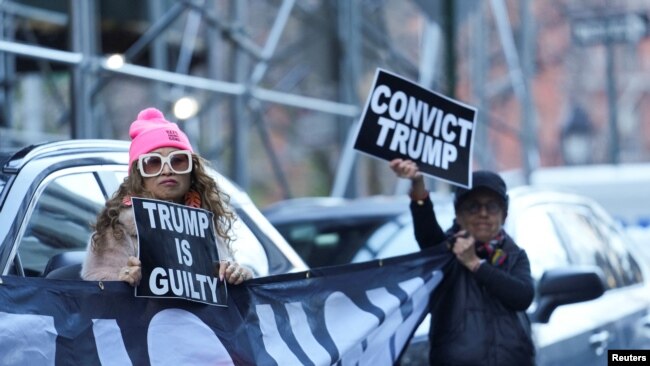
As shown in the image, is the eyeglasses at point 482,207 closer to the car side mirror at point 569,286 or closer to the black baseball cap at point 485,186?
the black baseball cap at point 485,186

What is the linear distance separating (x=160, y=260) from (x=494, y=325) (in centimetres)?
168

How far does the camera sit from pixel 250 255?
5617 mm

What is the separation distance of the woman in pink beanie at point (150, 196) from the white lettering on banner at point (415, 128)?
42.3 inches

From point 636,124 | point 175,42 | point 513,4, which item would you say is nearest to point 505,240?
point 175,42

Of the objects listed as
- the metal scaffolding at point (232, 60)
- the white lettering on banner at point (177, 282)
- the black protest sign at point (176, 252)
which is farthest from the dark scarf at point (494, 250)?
the metal scaffolding at point (232, 60)

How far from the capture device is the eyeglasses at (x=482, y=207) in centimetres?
552

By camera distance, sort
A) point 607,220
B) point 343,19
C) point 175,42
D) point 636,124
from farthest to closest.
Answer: point 636,124
point 175,42
point 343,19
point 607,220

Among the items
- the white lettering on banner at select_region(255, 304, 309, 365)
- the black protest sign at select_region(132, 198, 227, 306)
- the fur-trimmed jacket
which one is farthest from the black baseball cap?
the fur-trimmed jacket

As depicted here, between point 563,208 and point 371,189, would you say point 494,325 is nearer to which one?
point 563,208

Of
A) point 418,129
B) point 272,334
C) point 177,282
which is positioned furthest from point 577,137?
point 177,282

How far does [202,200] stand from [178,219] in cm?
22

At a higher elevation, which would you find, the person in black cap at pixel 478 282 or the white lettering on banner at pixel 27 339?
the person in black cap at pixel 478 282

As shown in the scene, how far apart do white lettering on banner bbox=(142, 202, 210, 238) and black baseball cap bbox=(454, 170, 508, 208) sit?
150cm

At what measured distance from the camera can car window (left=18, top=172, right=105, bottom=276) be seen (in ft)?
15.7
